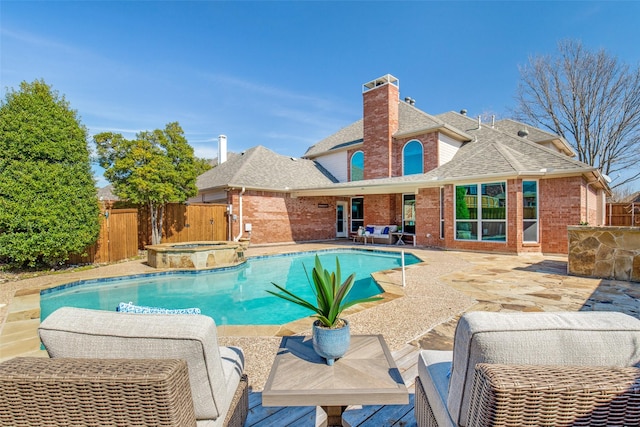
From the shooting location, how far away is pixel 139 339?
1.56m

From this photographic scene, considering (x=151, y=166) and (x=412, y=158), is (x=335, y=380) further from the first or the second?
(x=412, y=158)

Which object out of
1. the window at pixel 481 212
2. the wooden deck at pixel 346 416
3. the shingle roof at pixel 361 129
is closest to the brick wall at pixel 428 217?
the window at pixel 481 212

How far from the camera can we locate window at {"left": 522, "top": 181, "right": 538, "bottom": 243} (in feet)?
37.0

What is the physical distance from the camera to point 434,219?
13.7m

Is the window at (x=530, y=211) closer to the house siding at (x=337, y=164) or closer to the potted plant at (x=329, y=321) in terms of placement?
the house siding at (x=337, y=164)

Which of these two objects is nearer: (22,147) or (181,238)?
(22,147)

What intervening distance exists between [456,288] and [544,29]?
17.0 meters

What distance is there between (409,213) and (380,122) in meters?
5.43

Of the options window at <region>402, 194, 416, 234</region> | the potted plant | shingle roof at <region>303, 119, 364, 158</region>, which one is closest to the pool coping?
the potted plant

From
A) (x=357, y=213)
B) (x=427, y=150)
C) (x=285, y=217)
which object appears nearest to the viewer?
(x=427, y=150)

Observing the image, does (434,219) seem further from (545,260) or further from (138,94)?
(138,94)

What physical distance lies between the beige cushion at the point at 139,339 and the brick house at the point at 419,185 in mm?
12045

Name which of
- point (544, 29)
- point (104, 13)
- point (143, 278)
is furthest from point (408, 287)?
point (544, 29)

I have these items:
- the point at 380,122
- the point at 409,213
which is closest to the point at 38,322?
the point at 409,213
